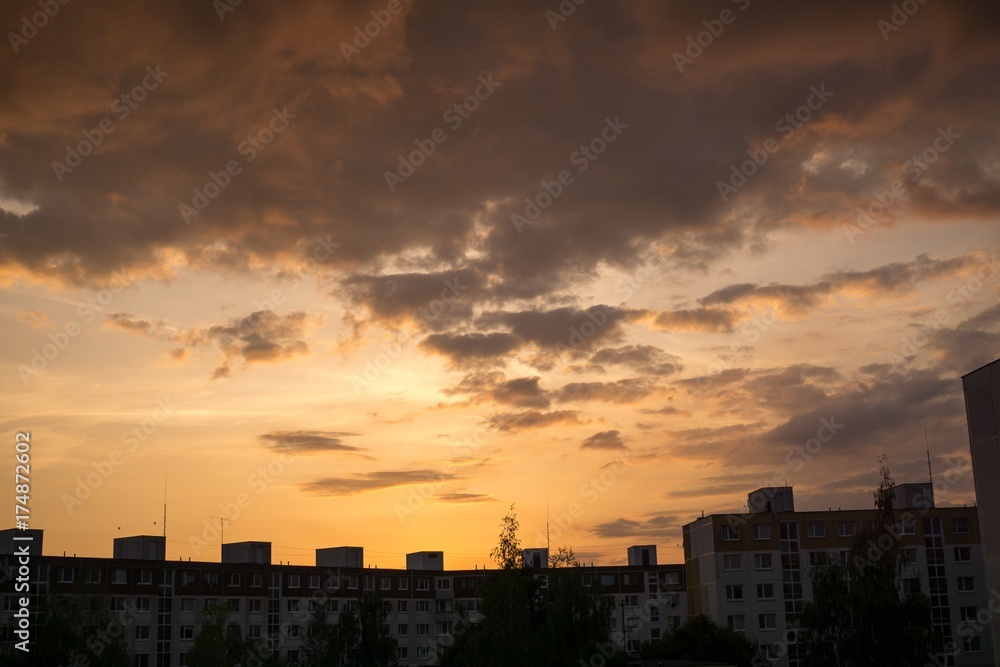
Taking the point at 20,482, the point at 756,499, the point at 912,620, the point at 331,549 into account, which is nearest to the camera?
the point at 20,482

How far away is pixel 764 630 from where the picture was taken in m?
117

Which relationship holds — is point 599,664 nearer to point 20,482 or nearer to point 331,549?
point 20,482

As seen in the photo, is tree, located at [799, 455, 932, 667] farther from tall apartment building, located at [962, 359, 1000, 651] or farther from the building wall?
the building wall

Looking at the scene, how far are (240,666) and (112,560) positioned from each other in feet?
111

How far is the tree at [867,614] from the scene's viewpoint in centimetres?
6128

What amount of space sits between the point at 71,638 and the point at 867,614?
166ft

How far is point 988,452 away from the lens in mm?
43750

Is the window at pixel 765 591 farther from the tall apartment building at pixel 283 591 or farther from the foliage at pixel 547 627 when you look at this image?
the foliage at pixel 547 627

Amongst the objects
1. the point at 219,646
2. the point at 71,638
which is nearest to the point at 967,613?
the point at 219,646

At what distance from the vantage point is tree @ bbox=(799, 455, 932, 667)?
6128cm

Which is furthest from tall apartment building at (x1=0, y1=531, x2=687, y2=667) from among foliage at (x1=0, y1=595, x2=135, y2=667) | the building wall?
foliage at (x1=0, y1=595, x2=135, y2=667)

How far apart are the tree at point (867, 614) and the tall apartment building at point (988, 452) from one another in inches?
711

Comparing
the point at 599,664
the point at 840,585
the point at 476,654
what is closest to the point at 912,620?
the point at 840,585

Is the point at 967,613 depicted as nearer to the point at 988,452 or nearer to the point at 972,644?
the point at 972,644
